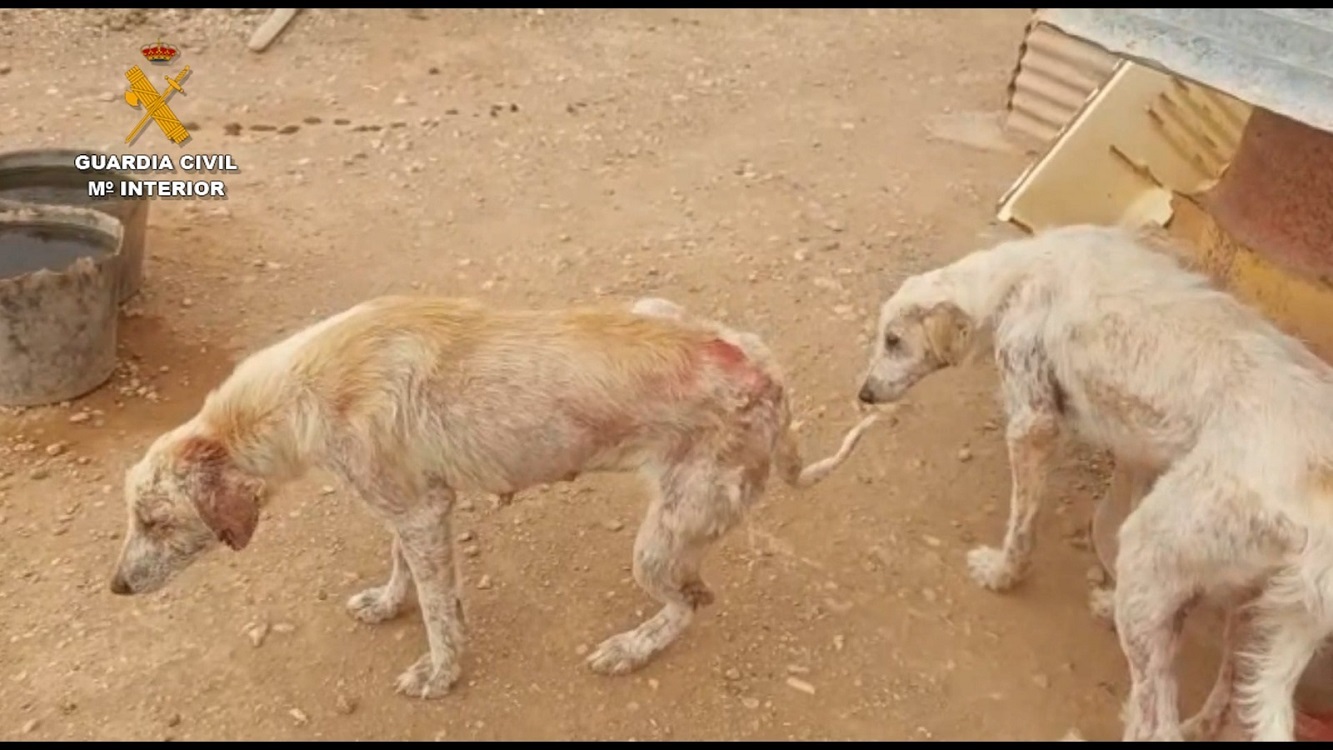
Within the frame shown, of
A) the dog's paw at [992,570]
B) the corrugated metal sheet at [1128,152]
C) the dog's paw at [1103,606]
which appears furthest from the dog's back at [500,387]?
the corrugated metal sheet at [1128,152]

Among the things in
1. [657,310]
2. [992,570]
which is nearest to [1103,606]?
[992,570]

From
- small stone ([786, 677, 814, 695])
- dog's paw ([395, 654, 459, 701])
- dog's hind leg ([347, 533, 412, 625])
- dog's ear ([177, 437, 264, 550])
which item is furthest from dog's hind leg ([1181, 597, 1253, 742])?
dog's ear ([177, 437, 264, 550])

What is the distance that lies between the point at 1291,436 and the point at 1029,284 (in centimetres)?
107

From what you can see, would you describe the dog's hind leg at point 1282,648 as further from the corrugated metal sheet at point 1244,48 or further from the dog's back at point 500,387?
the dog's back at point 500,387

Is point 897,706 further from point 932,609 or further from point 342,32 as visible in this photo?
point 342,32

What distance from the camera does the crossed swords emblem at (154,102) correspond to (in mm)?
7492

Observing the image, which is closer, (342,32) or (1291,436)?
(1291,436)

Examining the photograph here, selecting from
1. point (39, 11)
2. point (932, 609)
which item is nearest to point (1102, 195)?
point (932, 609)

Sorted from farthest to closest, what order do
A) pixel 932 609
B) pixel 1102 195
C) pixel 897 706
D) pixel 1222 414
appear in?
pixel 1102 195, pixel 932 609, pixel 897 706, pixel 1222 414

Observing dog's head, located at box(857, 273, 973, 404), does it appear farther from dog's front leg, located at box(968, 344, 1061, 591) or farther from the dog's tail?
the dog's tail

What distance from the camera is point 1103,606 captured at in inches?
183

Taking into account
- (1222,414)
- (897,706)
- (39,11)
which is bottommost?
(897,706)

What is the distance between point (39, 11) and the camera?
28.6 feet

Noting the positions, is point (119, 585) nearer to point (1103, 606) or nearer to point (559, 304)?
point (559, 304)
